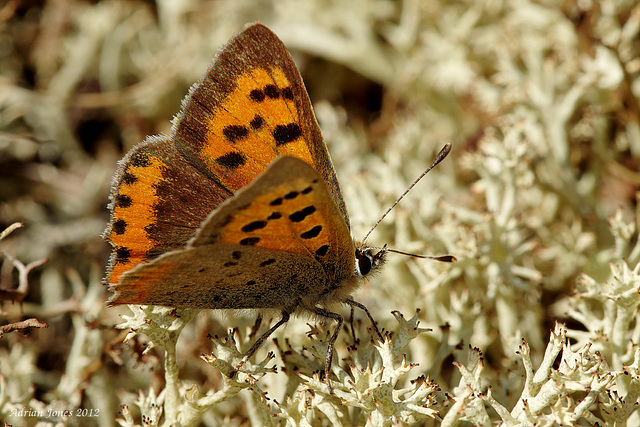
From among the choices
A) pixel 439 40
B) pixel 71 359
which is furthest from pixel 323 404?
pixel 439 40

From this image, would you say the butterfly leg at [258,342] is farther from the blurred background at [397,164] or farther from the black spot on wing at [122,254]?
the black spot on wing at [122,254]

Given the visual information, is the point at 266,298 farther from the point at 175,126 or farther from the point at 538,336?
the point at 538,336

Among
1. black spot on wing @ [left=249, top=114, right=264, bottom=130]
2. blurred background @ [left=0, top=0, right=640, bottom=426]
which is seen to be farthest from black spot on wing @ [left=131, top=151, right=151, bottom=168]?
blurred background @ [left=0, top=0, right=640, bottom=426]

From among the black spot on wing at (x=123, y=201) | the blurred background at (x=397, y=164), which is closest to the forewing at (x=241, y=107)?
the black spot on wing at (x=123, y=201)

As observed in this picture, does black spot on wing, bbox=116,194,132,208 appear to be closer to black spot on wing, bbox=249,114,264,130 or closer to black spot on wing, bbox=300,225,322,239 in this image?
black spot on wing, bbox=249,114,264,130

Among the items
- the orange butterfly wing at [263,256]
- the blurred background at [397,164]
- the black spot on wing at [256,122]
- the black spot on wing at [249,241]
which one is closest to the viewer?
the orange butterfly wing at [263,256]

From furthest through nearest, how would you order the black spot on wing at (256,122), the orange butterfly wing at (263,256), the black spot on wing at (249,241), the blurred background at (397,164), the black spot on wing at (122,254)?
the blurred background at (397,164) < the black spot on wing at (256,122) < the black spot on wing at (122,254) < the black spot on wing at (249,241) < the orange butterfly wing at (263,256)
